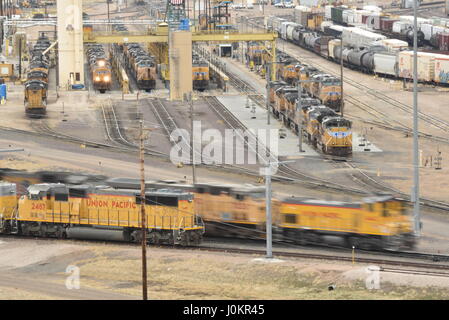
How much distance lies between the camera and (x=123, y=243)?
58.9 metres

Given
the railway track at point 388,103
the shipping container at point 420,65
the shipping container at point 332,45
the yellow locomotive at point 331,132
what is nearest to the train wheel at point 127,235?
the yellow locomotive at point 331,132

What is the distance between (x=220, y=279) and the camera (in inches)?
1960

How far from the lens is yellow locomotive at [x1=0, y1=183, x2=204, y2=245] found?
57062 mm

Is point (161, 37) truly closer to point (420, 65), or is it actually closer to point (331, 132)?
point (420, 65)

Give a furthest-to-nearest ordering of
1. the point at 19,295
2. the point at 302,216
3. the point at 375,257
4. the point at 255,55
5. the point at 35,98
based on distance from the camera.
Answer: the point at 255,55 < the point at 35,98 < the point at 302,216 < the point at 375,257 < the point at 19,295

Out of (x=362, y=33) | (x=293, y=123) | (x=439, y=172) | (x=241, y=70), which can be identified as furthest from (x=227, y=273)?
(x=362, y=33)

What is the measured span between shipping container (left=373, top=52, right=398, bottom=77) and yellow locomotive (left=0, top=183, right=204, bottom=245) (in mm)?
79959

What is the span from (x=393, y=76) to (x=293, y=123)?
4510cm

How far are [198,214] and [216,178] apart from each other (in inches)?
723

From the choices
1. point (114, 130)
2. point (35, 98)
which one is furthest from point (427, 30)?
point (114, 130)

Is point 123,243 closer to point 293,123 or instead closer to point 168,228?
point 168,228

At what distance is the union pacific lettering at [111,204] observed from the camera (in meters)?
57.8

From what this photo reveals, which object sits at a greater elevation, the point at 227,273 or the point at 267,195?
the point at 267,195

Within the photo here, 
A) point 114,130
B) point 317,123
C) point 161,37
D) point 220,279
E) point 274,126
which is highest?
point 161,37
